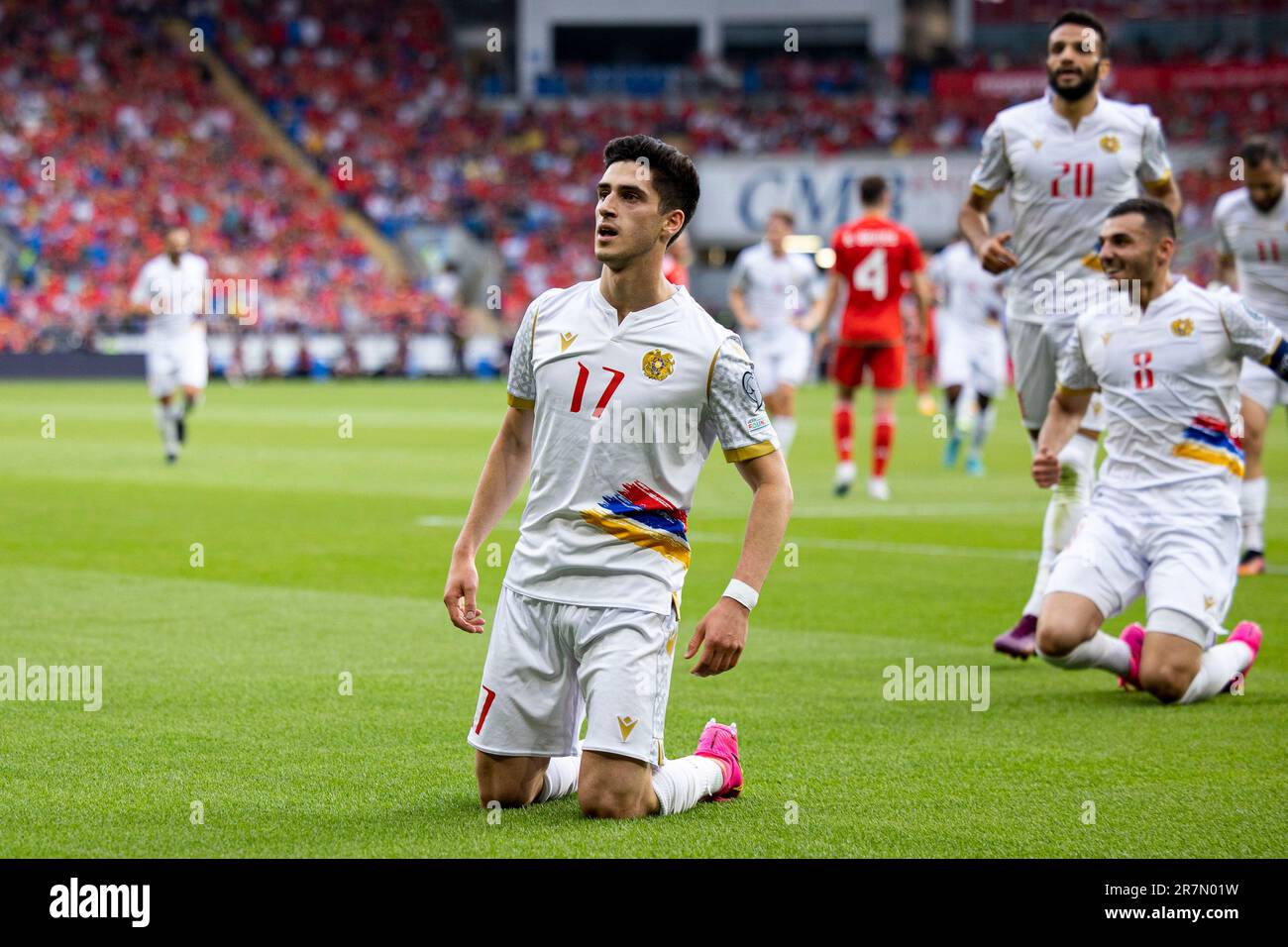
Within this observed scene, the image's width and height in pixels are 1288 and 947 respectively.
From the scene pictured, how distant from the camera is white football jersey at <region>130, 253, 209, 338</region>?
19000 millimetres

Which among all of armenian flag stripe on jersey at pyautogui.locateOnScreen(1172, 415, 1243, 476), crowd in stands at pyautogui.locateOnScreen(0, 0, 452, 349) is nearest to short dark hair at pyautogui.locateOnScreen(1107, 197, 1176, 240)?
armenian flag stripe on jersey at pyautogui.locateOnScreen(1172, 415, 1243, 476)

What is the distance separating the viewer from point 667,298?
5297 millimetres

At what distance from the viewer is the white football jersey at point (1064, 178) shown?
8.25 m

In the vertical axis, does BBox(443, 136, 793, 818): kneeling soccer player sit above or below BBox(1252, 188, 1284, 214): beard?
below

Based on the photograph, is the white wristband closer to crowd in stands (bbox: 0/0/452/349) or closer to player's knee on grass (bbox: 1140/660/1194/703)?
player's knee on grass (bbox: 1140/660/1194/703)

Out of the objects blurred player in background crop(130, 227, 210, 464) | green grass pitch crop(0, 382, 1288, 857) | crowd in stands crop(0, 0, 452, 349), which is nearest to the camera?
green grass pitch crop(0, 382, 1288, 857)

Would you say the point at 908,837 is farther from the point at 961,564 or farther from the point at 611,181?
the point at 961,564

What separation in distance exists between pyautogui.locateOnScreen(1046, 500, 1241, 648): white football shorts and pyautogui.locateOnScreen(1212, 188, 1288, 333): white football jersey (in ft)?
13.9

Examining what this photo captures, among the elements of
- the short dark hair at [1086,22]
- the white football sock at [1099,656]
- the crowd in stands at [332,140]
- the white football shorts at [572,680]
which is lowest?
the white football sock at [1099,656]

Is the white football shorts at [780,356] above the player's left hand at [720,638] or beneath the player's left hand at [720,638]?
above

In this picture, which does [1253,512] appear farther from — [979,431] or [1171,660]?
[979,431]

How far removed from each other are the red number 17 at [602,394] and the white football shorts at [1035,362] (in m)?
3.56

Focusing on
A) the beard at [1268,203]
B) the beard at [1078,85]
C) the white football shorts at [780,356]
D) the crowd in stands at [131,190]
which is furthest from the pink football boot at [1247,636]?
the crowd in stands at [131,190]

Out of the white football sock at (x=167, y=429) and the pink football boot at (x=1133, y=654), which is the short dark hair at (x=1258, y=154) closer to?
the pink football boot at (x=1133, y=654)
